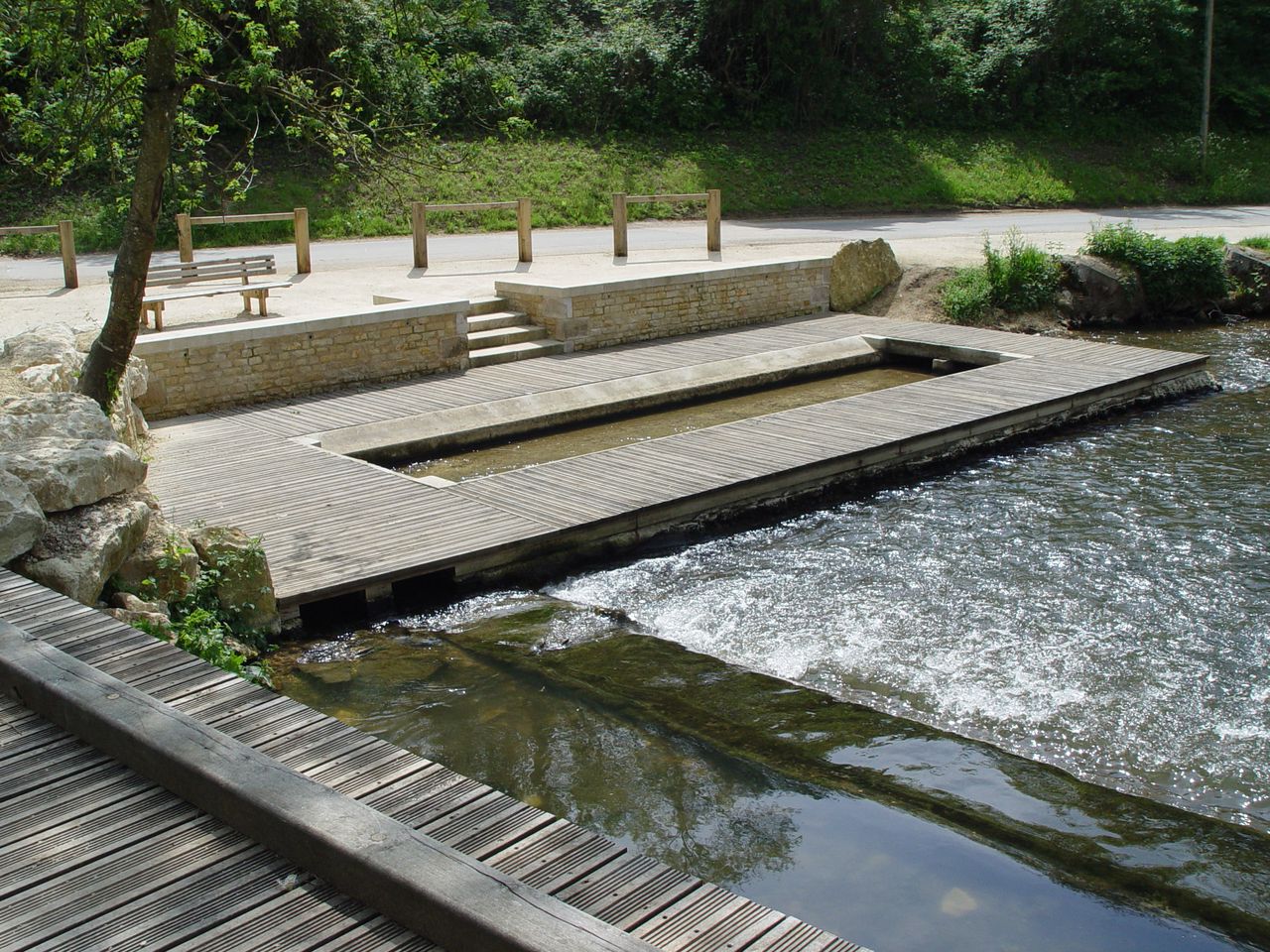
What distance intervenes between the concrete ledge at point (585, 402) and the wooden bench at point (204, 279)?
2842 millimetres

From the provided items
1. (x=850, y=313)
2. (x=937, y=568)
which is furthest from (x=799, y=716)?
(x=850, y=313)

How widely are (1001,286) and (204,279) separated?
998 cm

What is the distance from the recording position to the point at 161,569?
6711mm

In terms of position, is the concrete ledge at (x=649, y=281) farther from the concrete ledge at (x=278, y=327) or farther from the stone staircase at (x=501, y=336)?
the concrete ledge at (x=278, y=327)

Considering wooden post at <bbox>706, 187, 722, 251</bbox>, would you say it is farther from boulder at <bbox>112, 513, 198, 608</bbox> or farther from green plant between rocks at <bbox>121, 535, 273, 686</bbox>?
boulder at <bbox>112, 513, 198, 608</bbox>

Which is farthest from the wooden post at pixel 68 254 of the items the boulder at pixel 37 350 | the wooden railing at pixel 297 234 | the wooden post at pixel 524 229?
the wooden post at pixel 524 229

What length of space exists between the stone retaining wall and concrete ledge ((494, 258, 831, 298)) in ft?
0.04

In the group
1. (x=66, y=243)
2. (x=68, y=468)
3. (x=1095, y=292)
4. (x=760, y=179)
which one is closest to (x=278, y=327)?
(x=66, y=243)

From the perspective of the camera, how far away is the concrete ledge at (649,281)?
13.4 m

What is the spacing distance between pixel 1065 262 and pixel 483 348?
870 cm

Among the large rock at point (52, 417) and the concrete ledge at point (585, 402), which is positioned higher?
the large rock at point (52, 417)

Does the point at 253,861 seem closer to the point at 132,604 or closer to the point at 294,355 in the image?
the point at 132,604

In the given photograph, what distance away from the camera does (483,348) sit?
1312 cm

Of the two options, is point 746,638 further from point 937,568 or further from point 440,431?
point 440,431
